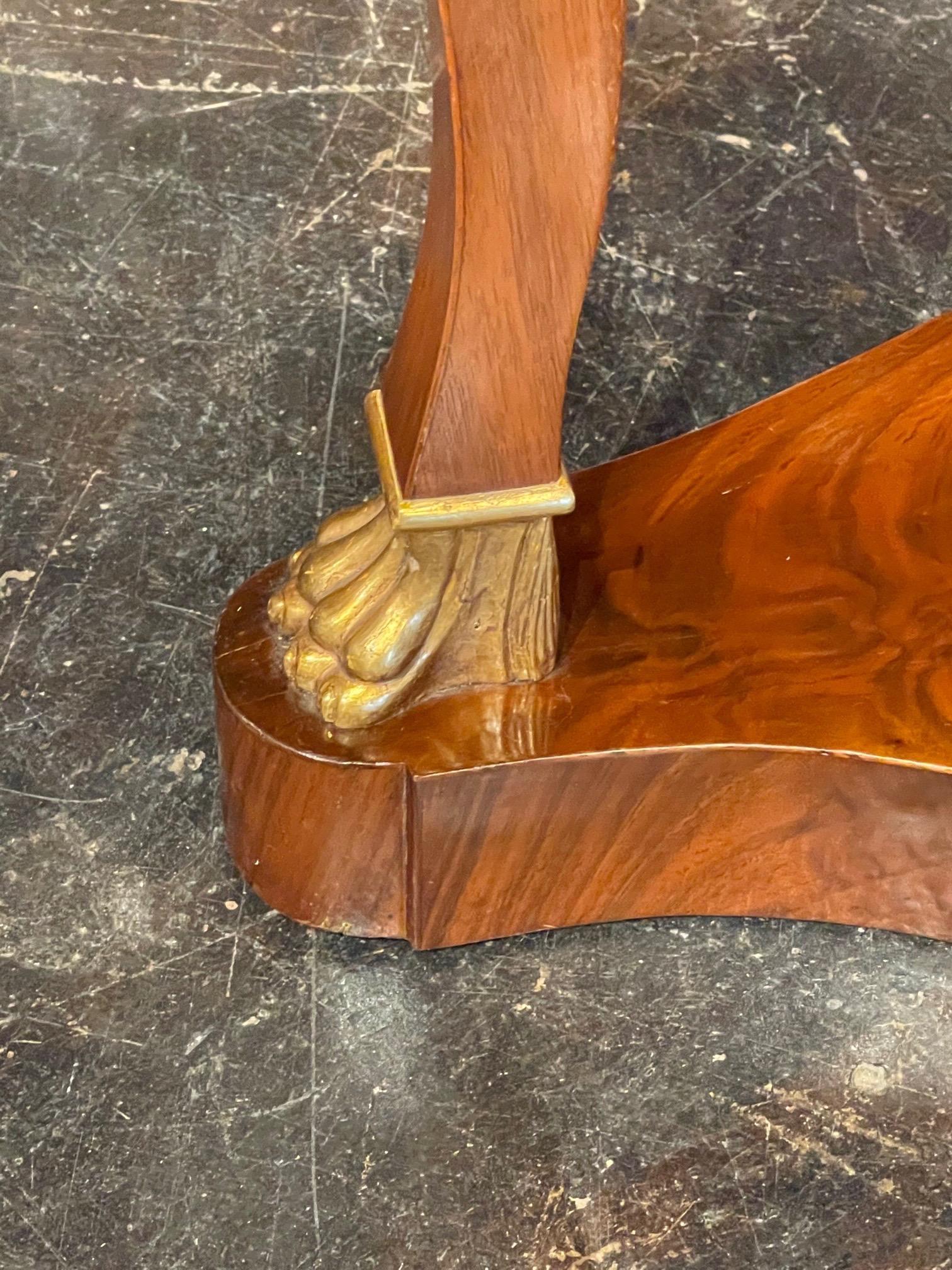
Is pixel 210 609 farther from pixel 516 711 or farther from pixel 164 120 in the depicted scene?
pixel 164 120

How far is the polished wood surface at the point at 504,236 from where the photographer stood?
2.22 feet

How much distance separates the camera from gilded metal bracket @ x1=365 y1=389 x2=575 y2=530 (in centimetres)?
79

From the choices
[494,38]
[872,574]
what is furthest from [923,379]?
Answer: [494,38]

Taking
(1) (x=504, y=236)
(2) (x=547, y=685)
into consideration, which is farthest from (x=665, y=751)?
(1) (x=504, y=236)

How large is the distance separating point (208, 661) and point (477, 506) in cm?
32

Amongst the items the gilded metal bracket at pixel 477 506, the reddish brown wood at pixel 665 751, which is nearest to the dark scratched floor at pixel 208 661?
the reddish brown wood at pixel 665 751

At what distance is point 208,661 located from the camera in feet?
3.45

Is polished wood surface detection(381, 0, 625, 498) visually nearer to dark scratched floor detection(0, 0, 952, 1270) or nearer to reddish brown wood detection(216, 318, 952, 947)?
reddish brown wood detection(216, 318, 952, 947)

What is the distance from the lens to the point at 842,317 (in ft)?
4.45

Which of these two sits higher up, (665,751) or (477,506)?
(477,506)

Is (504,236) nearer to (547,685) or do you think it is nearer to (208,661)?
(547,685)

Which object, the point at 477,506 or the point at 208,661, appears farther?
the point at 208,661

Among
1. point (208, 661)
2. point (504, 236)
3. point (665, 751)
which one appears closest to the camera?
point (504, 236)

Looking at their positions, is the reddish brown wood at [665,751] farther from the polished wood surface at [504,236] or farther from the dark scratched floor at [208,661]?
the polished wood surface at [504,236]
